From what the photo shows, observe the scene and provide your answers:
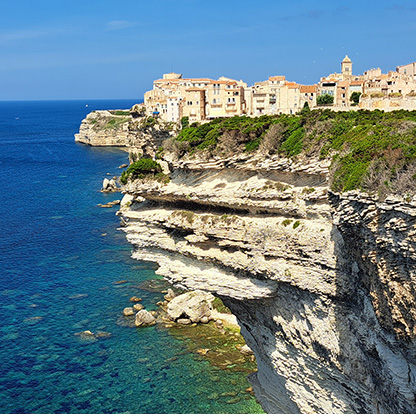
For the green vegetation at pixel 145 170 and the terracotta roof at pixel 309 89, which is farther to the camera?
the terracotta roof at pixel 309 89

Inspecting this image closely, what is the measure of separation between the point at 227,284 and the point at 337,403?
6726 mm

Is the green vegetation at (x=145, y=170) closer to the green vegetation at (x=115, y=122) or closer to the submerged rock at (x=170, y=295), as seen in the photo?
the submerged rock at (x=170, y=295)

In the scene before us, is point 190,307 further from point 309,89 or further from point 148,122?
point 148,122

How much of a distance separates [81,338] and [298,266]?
69.4 feet

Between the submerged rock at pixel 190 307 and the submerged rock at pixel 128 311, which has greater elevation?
the submerged rock at pixel 190 307

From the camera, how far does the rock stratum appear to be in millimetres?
14859

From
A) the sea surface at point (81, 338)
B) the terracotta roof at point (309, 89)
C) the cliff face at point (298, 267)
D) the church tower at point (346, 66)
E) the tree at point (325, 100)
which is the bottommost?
the sea surface at point (81, 338)

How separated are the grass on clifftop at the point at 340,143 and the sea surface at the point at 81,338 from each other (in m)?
13.7

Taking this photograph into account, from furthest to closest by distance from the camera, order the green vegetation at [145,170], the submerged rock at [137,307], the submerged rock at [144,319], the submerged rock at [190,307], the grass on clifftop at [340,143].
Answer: the submerged rock at [137,307], the submerged rock at [190,307], the submerged rock at [144,319], the green vegetation at [145,170], the grass on clifftop at [340,143]

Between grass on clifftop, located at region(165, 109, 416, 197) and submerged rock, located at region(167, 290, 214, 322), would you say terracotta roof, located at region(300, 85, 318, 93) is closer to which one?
grass on clifftop, located at region(165, 109, 416, 197)

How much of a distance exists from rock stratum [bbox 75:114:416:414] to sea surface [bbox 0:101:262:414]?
6.15 meters

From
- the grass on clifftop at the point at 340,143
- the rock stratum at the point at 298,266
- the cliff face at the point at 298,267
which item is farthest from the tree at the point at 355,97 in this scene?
the cliff face at the point at 298,267

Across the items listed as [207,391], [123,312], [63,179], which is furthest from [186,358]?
[63,179]

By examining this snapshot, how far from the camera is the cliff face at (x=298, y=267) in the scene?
48.8 feet
